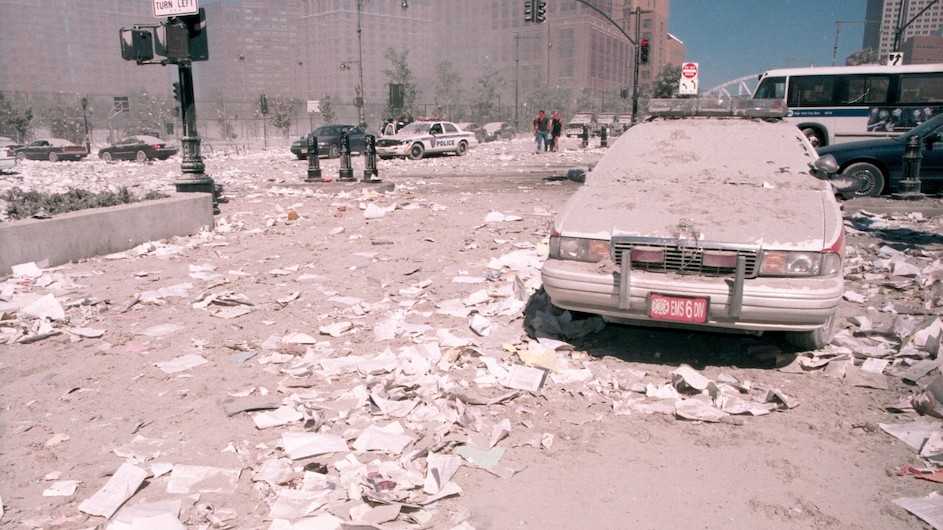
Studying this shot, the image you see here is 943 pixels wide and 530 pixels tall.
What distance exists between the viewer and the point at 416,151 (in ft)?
88.2

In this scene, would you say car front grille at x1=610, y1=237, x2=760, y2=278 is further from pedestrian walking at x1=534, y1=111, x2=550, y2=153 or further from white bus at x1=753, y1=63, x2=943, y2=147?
pedestrian walking at x1=534, y1=111, x2=550, y2=153

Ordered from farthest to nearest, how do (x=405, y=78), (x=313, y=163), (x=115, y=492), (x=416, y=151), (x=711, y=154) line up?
(x=405, y=78) → (x=416, y=151) → (x=313, y=163) → (x=711, y=154) → (x=115, y=492)

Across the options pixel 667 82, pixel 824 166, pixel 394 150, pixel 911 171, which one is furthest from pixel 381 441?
pixel 667 82

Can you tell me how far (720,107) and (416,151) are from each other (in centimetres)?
2166

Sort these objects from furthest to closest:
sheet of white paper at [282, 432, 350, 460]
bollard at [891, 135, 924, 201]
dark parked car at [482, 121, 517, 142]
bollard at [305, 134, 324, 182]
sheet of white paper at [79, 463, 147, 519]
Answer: dark parked car at [482, 121, 517, 142]
bollard at [305, 134, 324, 182]
bollard at [891, 135, 924, 201]
sheet of white paper at [282, 432, 350, 460]
sheet of white paper at [79, 463, 147, 519]

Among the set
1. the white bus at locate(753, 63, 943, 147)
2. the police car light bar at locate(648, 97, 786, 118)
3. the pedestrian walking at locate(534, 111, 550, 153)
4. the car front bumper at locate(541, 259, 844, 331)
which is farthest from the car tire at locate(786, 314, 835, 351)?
the pedestrian walking at locate(534, 111, 550, 153)

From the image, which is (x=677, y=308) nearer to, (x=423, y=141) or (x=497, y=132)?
(x=423, y=141)

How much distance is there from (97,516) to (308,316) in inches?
118

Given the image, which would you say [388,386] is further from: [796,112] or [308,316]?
[796,112]

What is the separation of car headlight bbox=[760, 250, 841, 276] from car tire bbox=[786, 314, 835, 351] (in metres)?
0.51

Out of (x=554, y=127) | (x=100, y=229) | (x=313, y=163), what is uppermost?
(x=554, y=127)

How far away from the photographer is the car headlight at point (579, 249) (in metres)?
4.37

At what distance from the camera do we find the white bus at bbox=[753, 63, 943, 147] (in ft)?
65.2

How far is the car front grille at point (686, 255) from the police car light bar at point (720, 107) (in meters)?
2.28
